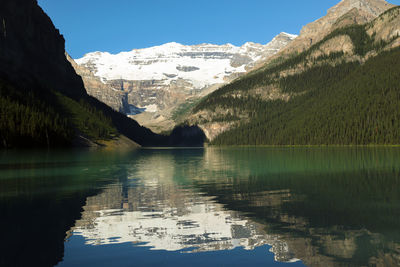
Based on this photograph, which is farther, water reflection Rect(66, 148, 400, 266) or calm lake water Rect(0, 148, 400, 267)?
→ water reflection Rect(66, 148, 400, 266)

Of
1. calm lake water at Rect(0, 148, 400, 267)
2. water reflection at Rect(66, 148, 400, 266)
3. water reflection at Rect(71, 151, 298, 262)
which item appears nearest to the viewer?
calm lake water at Rect(0, 148, 400, 267)

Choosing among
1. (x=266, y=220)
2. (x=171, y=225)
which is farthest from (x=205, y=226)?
(x=266, y=220)

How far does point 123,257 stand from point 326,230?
1200 centimetres

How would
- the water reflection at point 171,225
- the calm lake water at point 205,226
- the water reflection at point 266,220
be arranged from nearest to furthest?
the calm lake water at point 205,226
the water reflection at point 266,220
the water reflection at point 171,225

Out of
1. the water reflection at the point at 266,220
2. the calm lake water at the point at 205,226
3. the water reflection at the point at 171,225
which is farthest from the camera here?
the water reflection at the point at 171,225

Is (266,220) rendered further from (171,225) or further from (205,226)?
(171,225)

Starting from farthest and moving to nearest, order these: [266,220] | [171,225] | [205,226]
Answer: [266,220], [171,225], [205,226]

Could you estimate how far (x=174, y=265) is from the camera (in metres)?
17.8

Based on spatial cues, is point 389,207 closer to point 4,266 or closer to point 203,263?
point 203,263

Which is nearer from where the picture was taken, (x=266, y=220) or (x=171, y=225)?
(x=171, y=225)

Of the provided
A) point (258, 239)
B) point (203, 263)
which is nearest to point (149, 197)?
point (258, 239)

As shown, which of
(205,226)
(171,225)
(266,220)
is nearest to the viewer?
(205,226)

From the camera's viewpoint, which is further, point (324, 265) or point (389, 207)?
point (389, 207)

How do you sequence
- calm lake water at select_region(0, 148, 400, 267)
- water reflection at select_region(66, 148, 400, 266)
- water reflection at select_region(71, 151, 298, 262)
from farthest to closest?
water reflection at select_region(71, 151, 298, 262), water reflection at select_region(66, 148, 400, 266), calm lake water at select_region(0, 148, 400, 267)
